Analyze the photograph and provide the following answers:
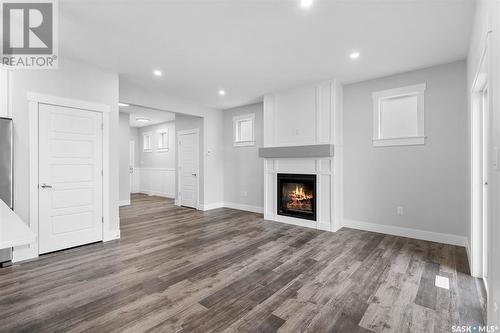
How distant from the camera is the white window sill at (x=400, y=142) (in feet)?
12.8

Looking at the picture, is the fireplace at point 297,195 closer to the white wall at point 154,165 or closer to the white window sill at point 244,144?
the white window sill at point 244,144

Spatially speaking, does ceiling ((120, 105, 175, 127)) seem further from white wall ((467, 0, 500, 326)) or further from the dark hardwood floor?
white wall ((467, 0, 500, 326))

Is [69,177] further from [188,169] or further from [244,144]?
[244,144]

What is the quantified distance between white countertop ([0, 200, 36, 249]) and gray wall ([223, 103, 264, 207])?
16.5 feet

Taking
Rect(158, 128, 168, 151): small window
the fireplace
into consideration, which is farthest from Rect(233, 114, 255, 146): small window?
Rect(158, 128, 168, 151): small window

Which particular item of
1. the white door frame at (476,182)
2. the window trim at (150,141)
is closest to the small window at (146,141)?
the window trim at (150,141)

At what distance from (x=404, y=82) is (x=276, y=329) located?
4248mm

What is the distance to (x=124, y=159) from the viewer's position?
7574 mm

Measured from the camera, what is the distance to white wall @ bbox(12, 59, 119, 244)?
10.1ft

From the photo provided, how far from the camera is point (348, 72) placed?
4.05m

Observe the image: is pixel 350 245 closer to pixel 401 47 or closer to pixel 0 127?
pixel 401 47

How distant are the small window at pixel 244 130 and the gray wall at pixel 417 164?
244cm

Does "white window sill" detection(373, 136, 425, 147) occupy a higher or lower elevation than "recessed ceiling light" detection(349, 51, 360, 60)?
lower

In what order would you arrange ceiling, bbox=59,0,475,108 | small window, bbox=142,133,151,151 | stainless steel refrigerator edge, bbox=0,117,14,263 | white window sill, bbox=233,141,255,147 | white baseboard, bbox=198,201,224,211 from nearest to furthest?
ceiling, bbox=59,0,475,108
stainless steel refrigerator edge, bbox=0,117,14,263
white window sill, bbox=233,141,255,147
white baseboard, bbox=198,201,224,211
small window, bbox=142,133,151,151
